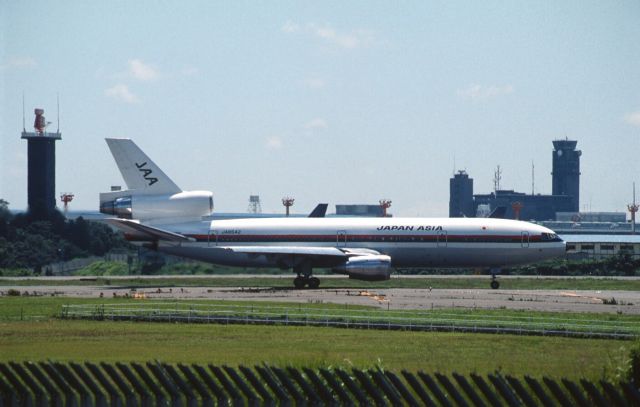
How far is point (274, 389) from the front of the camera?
53.0 feet

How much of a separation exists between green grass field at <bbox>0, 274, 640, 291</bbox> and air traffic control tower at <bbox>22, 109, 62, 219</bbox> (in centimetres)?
6629

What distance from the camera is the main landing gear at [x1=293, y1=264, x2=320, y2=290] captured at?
206 feet

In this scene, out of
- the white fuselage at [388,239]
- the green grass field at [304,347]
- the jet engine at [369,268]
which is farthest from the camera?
the white fuselage at [388,239]

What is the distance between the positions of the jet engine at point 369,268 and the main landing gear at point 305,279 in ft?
8.69

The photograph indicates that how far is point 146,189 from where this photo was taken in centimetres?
6550

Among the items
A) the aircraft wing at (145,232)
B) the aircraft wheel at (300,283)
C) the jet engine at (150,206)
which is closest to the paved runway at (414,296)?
the aircraft wheel at (300,283)

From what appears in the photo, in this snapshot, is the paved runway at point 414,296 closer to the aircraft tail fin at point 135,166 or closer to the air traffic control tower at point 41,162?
the aircraft tail fin at point 135,166

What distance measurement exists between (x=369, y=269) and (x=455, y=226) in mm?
7077

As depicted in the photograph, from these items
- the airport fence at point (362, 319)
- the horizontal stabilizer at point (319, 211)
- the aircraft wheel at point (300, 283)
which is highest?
the horizontal stabilizer at point (319, 211)

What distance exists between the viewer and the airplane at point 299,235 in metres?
64.1

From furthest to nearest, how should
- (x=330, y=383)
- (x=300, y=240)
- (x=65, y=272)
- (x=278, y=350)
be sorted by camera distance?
(x=65, y=272) < (x=300, y=240) < (x=278, y=350) < (x=330, y=383)

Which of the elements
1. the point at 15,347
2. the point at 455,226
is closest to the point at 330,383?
the point at 15,347

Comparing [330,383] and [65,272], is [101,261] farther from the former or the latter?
[330,383]

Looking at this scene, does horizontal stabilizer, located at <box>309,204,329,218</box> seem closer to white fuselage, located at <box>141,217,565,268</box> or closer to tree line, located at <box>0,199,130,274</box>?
white fuselage, located at <box>141,217,565,268</box>
